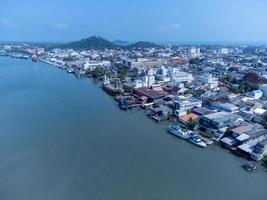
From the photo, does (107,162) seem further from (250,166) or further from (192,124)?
(250,166)

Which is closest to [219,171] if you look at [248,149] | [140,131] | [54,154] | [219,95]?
[248,149]

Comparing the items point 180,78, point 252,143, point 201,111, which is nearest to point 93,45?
point 180,78

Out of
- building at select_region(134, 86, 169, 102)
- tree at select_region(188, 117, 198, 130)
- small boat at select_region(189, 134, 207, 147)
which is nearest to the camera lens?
small boat at select_region(189, 134, 207, 147)

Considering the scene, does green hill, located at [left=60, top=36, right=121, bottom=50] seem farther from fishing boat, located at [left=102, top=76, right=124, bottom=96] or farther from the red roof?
the red roof

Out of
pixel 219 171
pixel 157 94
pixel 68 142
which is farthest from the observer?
pixel 157 94

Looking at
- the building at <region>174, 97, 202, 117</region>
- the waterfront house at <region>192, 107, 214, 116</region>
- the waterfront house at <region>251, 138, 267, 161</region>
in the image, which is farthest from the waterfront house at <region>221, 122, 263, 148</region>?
the building at <region>174, 97, 202, 117</region>

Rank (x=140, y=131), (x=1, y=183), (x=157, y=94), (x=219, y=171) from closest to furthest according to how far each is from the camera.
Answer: (x=1, y=183) < (x=219, y=171) < (x=140, y=131) < (x=157, y=94)

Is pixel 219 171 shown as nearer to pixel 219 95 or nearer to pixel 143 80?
pixel 219 95
